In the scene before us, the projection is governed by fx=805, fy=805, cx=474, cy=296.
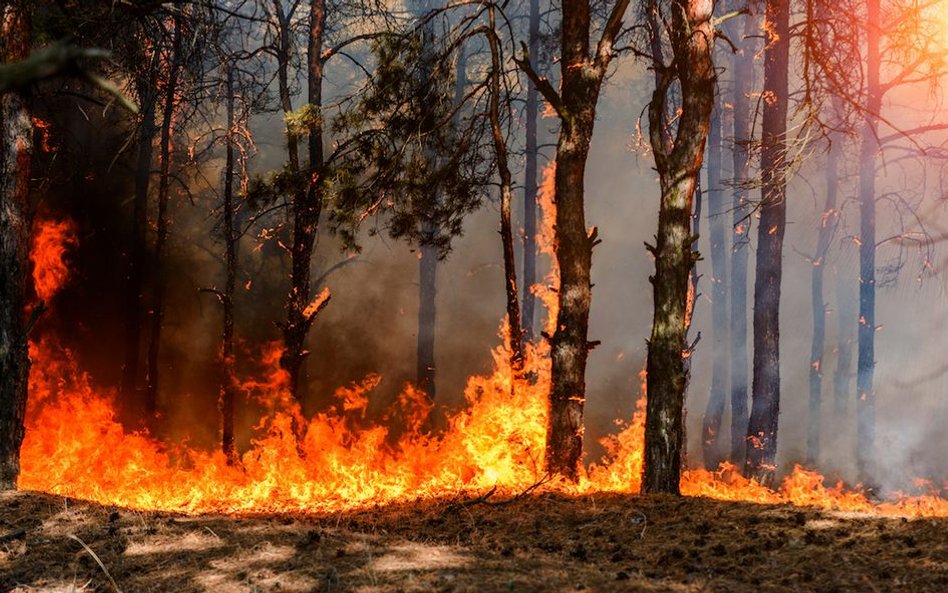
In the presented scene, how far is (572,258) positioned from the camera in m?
10.9

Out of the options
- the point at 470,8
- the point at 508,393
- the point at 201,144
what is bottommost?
the point at 508,393

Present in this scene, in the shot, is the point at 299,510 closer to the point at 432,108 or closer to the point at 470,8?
the point at 432,108

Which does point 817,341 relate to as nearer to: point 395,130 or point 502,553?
point 395,130

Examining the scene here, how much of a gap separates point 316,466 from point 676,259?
8.04 m

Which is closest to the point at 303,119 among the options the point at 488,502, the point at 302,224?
the point at 302,224

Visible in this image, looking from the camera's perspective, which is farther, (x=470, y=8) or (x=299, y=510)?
(x=470, y=8)

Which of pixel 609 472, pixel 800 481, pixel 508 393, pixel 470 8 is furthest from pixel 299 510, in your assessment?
pixel 470 8

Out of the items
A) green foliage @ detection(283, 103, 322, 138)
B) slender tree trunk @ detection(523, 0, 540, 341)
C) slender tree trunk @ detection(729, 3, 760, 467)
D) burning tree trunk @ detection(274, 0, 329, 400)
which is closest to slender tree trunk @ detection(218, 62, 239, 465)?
burning tree trunk @ detection(274, 0, 329, 400)

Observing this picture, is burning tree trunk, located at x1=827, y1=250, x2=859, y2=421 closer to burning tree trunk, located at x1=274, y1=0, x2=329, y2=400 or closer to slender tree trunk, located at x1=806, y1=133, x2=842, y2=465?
slender tree trunk, located at x1=806, y1=133, x2=842, y2=465

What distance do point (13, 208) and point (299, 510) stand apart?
528cm

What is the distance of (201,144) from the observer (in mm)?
28594

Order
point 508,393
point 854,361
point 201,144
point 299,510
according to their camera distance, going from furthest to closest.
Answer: point 854,361, point 201,144, point 508,393, point 299,510

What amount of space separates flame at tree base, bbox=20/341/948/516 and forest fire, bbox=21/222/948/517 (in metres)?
0.02

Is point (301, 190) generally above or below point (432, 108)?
below
